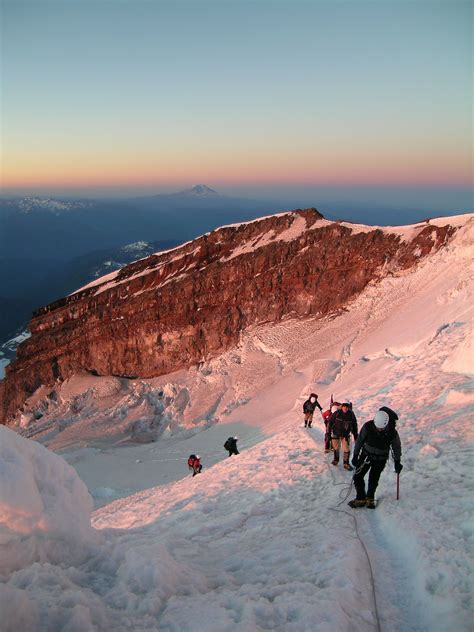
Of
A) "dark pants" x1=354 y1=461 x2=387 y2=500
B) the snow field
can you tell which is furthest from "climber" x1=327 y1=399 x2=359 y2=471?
"dark pants" x1=354 y1=461 x2=387 y2=500

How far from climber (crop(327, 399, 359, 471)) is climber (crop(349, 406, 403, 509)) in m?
1.99

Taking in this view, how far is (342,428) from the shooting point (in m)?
9.39

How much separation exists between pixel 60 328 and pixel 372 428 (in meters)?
45.0

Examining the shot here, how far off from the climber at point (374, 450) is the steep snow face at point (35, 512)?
4.36 metres

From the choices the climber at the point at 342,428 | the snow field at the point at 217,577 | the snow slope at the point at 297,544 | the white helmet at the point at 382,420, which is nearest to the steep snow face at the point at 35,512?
the snow slope at the point at 297,544

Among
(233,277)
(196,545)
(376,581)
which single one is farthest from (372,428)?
(233,277)

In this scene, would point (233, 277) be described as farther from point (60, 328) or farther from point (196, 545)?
point (196, 545)

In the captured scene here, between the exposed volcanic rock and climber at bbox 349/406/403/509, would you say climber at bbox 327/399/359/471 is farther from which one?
the exposed volcanic rock

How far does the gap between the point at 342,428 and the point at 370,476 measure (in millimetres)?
2266

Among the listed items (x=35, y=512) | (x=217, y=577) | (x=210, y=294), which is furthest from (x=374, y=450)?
(x=210, y=294)

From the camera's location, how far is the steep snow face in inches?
195

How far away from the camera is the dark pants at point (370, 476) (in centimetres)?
698

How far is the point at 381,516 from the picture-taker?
6688 millimetres

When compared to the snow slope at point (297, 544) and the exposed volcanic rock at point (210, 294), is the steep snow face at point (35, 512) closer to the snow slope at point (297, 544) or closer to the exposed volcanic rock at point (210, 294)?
the snow slope at point (297, 544)
